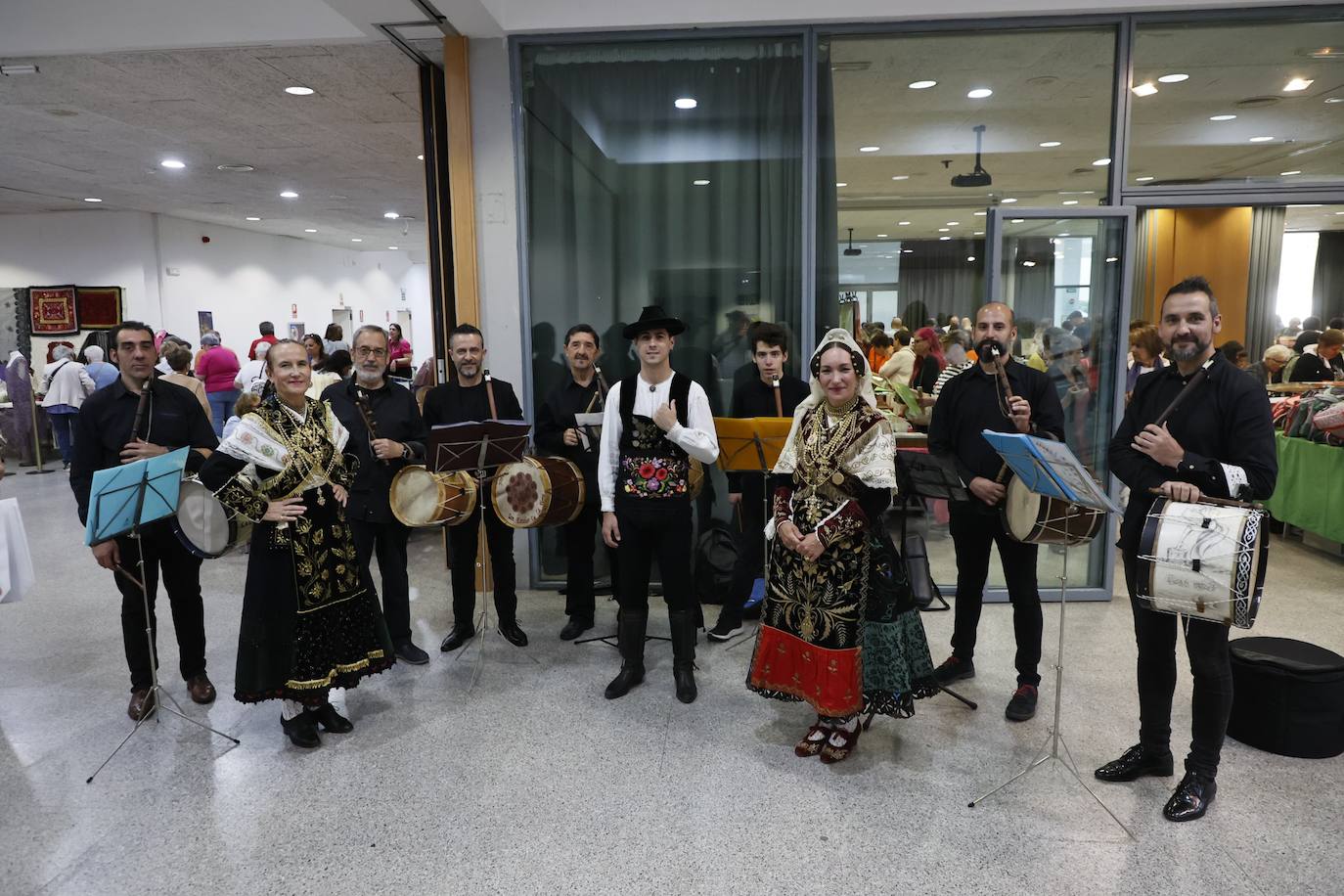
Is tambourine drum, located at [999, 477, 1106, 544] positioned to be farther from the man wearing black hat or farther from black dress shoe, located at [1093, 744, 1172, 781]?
the man wearing black hat

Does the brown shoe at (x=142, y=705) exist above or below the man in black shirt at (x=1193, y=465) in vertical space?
below

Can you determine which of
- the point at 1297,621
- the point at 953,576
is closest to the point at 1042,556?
the point at 953,576

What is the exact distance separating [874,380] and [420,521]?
8.30 ft

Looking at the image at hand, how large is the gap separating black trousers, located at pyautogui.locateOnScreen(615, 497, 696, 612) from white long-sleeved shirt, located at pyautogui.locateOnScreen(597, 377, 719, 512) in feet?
0.39

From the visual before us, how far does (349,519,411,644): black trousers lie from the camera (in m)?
3.83

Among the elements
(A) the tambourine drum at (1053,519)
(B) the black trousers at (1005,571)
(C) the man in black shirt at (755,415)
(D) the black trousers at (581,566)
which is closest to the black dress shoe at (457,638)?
(D) the black trousers at (581,566)

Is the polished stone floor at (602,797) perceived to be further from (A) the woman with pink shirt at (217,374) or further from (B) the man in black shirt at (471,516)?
(A) the woman with pink shirt at (217,374)

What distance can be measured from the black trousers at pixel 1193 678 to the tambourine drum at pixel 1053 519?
8.9 inches

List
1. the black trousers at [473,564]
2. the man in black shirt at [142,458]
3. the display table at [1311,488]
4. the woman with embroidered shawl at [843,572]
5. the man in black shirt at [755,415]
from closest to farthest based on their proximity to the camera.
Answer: the woman with embroidered shawl at [843,572] < the man in black shirt at [142,458] < the black trousers at [473,564] < the man in black shirt at [755,415] < the display table at [1311,488]

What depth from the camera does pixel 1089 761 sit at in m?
2.96

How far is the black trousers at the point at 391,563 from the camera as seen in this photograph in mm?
3826

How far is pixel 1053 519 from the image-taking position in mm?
2891

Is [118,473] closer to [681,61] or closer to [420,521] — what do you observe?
[420,521]

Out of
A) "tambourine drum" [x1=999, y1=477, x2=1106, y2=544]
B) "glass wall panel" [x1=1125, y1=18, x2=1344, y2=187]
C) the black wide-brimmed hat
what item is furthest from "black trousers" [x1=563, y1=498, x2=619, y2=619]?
"glass wall panel" [x1=1125, y1=18, x2=1344, y2=187]
